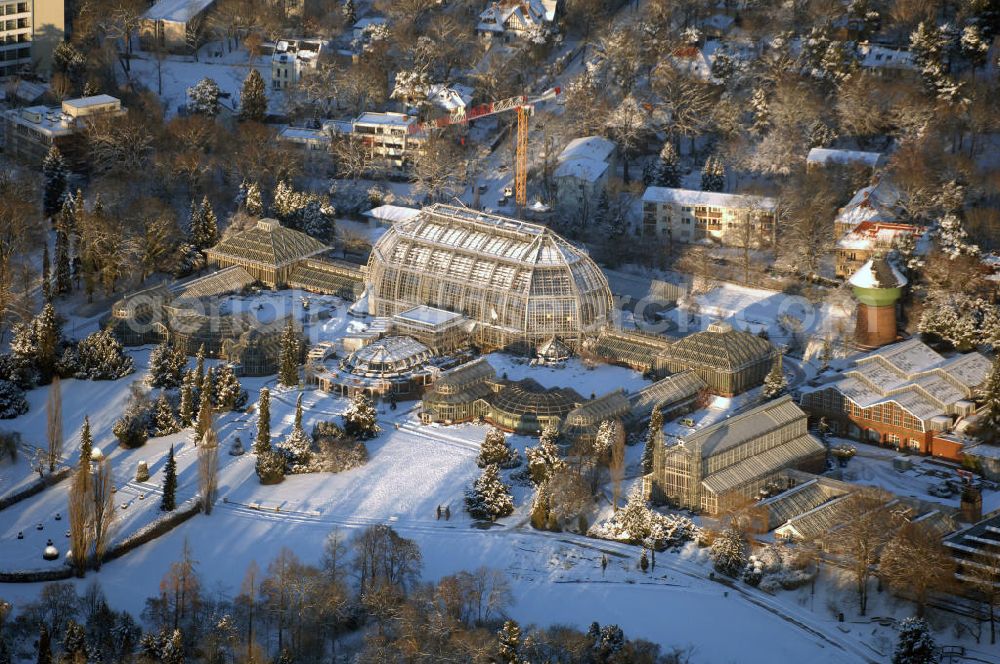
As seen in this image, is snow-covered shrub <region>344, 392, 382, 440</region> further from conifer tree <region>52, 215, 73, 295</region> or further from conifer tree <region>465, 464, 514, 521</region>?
conifer tree <region>52, 215, 73, 295</region>

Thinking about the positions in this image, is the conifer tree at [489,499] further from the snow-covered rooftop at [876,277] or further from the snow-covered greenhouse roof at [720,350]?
the snow-covered rooftop at [876,277]

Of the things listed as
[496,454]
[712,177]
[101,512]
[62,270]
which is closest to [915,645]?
[496,454]

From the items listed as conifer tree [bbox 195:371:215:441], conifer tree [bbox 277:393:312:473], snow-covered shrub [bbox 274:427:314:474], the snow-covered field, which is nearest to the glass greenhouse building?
the snow-covered field

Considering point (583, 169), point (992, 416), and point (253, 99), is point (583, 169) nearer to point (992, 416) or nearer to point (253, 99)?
point (253, 99)

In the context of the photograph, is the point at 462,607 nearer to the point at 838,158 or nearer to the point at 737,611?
the point at 737,611

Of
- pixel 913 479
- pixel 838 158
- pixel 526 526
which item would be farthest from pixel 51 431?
pixel 838 158
